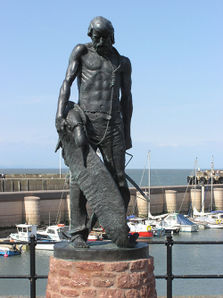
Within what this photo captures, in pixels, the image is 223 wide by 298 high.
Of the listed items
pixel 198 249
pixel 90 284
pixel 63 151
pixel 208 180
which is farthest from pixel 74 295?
pixel 208 180

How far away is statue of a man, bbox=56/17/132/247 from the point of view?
5648 mm

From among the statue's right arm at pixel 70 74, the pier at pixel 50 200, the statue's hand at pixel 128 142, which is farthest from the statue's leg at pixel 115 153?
the pier at pixel 50 200

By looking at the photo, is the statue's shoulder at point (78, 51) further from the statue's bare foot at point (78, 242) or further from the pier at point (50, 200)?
the pier at point (50, 200)

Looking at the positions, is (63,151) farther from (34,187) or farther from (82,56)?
(34,187)

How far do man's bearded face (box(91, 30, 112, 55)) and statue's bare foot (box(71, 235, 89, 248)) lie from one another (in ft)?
6.42

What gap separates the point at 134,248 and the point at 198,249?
84.3 ft

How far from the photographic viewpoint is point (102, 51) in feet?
19.0

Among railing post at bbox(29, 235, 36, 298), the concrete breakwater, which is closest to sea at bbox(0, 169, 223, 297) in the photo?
the concrete breakwater

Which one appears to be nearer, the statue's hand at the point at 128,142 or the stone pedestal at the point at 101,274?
the stone pedestal at the point at 101,274

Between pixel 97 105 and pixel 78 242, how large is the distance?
4.66 ft

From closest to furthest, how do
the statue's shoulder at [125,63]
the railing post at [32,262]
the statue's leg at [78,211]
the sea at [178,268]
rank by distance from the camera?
1. the railing post at [32,262]
2. the statue's leg at [78,211]
3. the statue's shoulder at [125,63]
4. the sea at [178,268]

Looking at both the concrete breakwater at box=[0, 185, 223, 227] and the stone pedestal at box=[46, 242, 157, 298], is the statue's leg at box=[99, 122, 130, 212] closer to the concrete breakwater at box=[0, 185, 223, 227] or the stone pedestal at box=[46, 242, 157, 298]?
the stone pedestal at box=[46, 242, 157, 298]

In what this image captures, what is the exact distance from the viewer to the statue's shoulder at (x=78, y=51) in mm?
5766

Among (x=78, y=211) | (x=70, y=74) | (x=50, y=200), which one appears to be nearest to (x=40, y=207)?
(x=50, y=200)
